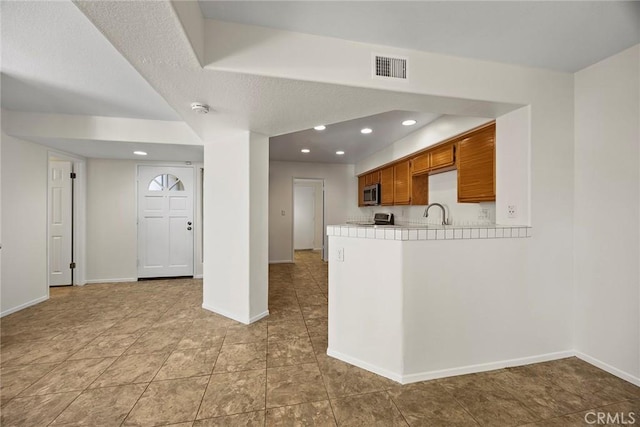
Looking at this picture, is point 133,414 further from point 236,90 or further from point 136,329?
point 236,90

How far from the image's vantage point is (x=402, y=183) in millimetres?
4262

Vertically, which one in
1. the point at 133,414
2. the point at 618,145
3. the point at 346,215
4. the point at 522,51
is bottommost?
the point at 133,414

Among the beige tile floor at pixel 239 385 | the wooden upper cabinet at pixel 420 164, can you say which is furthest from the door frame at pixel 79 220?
the wooden upper cabinet at pixel 420 164

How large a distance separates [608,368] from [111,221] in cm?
633

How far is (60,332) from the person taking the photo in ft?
8.45

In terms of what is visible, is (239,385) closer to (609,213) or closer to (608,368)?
(608,368)

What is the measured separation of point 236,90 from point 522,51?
7.02 ft

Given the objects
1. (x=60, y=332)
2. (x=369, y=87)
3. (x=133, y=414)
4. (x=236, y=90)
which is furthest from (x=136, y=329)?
(x=369, y=87)

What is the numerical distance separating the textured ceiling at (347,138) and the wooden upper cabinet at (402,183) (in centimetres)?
47

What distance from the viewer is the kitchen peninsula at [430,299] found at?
6.06ft

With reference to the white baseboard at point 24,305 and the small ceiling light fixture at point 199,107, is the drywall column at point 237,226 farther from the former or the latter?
the white baseboard at point 24,305

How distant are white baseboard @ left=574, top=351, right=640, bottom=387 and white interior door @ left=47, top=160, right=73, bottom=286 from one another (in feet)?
21.6

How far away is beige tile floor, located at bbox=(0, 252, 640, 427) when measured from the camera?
154 cm

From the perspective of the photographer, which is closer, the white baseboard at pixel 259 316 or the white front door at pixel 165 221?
the white baseboard at pixel 259 316
